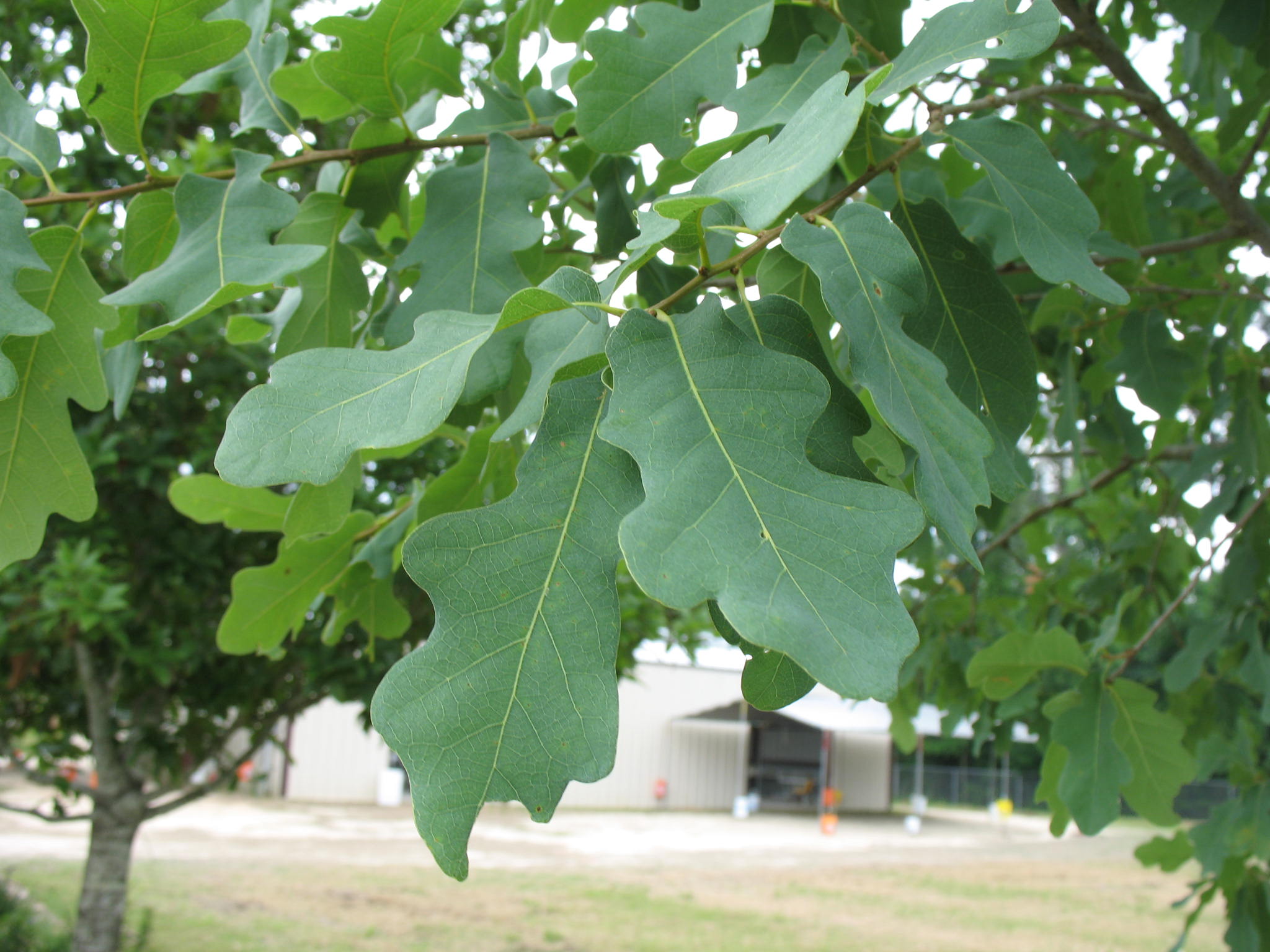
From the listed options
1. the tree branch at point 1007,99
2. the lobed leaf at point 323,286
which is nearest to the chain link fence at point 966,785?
the tree branch at point 1007,99

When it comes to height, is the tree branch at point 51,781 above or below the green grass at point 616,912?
above

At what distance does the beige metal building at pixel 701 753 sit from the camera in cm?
1783

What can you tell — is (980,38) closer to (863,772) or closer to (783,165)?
(783,165)

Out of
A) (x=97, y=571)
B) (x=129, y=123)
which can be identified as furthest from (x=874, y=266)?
(x=97, y=571)

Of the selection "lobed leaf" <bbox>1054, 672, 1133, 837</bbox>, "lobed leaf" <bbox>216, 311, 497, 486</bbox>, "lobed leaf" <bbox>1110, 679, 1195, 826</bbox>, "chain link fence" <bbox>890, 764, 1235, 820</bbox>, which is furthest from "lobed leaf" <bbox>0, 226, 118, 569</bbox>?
"chain link fence" <bbox>890, 764, 1235, 820</bbox>

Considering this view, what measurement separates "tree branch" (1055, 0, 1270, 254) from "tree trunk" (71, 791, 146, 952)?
4.49 meters

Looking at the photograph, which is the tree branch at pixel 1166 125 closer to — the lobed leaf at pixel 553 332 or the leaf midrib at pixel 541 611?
the lobed leaf at pixel 553 332

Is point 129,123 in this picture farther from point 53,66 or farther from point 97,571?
point 53,66

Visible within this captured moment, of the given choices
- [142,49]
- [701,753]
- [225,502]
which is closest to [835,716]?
[701,753]

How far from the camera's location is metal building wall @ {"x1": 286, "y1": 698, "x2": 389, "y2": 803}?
1753cm

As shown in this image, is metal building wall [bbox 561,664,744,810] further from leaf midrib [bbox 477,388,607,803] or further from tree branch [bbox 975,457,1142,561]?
leaf midrib [bbox 477,388,607,803]

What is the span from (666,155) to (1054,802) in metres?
1.49

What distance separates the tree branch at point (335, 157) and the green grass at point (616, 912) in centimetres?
674

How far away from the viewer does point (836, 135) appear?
0.53 m
